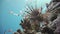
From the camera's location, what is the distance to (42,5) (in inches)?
150

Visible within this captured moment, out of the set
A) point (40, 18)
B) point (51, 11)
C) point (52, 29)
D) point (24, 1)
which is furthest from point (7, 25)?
point (52, 29)

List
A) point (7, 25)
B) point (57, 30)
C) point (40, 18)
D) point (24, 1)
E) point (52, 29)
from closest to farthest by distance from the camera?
point (57, 30) < point (52, 29) < point (40, 18) < point (24, 1) < point (7, 25)

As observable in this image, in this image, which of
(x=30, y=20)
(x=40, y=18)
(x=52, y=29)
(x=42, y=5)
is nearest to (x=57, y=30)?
(x=52, y=29)

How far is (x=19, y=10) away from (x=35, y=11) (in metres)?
1.00

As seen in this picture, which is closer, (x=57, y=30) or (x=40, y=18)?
(x=57, y=30)

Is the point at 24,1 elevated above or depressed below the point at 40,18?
above

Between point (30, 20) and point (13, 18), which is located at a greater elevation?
point (13, 18)

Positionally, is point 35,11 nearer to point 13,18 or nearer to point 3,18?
point 13,18

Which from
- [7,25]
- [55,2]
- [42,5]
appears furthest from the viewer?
[7,25]

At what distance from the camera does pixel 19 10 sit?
173 inches

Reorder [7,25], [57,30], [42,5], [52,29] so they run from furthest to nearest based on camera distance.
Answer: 1. [7,25]
2. [42,5]
3. [52,29]
4. [57,30]

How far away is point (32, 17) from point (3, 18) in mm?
1648

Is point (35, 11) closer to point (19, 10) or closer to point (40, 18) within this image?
point (40, 18)

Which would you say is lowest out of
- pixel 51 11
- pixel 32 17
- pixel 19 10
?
pixel 51 11
